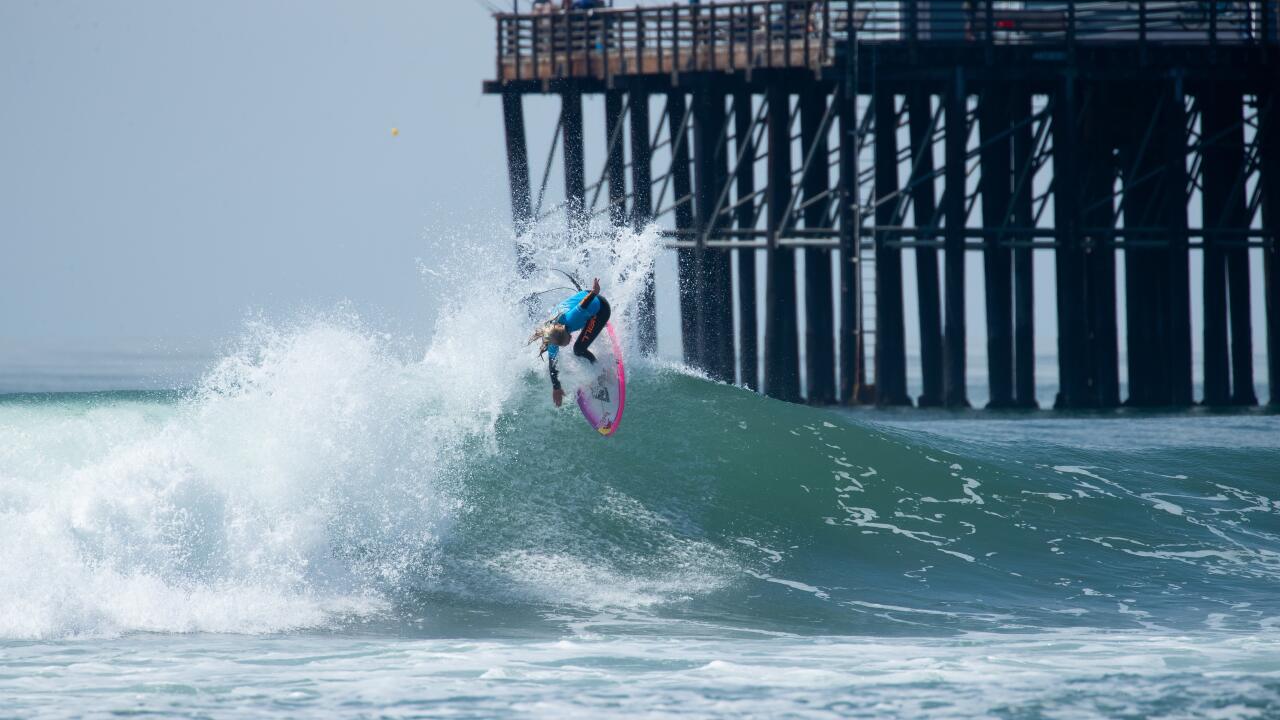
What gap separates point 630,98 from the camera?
1205 inches

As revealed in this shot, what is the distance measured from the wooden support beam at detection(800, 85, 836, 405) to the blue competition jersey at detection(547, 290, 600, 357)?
1466 centimetres

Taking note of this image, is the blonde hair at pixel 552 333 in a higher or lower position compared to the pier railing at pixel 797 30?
lower

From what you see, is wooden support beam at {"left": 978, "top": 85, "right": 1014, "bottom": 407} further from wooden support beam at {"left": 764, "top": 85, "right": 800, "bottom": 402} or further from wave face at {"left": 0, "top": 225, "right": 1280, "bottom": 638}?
wave face at {"left": 0, "top": 225, "right": 1280, "bottom": 638}

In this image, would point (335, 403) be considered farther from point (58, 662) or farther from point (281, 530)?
point (58, 662)

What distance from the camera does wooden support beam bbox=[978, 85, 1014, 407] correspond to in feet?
94.0

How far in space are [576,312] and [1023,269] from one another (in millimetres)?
15437

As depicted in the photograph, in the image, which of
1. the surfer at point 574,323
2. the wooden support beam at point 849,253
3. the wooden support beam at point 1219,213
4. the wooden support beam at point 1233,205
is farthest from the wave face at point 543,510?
the wooden support beam at point 1233,205

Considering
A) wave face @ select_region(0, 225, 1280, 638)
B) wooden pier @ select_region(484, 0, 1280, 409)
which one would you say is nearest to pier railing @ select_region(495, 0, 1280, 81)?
wooden pier @ select_region(484, 0, 1280, 409)

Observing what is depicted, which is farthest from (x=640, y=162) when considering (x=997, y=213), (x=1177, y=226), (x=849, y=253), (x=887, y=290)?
(x=1177, y=226)

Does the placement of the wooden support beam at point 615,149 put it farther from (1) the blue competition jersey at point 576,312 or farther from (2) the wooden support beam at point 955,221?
(1) the blue competition jersey at point 576,312

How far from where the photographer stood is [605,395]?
16.5 metres

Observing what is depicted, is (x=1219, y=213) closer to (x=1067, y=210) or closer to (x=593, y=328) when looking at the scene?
(x=1067, y=210)

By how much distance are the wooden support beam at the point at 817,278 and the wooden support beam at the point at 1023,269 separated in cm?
328

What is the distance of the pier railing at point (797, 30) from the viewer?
93.8 ft
